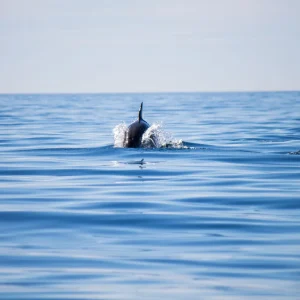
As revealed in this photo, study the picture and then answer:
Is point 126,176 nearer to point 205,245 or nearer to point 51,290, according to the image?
point 205,245

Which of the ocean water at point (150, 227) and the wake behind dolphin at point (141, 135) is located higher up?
the wake behind dolphin at point (141, 135)

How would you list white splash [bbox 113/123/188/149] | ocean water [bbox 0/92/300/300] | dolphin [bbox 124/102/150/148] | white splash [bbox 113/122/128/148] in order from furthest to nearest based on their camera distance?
1. white splash [bbox 113/122/128/148]
2. white splash [bbox 113/123/188/149]
3. dolphin [bbox 124/102/150/148]
4. ocean water [bbox 0/92/300/300]

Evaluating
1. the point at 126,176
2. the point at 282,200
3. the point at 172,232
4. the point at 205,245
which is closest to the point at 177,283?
the point at 205,245

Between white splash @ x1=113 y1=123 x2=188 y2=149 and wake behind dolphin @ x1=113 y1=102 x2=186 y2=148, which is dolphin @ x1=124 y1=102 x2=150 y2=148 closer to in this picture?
wake behind dolphin @ x1=113 y1=102 x2=186 y2=148

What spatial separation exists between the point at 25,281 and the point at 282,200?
627 cm

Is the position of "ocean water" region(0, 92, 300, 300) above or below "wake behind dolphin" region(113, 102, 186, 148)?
below

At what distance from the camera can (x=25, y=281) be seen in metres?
8.72

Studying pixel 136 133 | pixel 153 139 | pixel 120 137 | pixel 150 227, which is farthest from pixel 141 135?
pixel 150 227

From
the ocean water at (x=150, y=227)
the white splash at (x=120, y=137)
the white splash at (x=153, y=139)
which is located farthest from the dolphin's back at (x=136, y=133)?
the ocean water at (x=150, y=227)

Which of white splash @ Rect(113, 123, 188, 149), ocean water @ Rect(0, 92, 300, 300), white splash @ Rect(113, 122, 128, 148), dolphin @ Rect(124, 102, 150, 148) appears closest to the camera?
ocean water @ Rect(0, 92, 300, 300)

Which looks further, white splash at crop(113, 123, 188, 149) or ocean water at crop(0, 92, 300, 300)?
white splash at crop(113, 123, 188, 149)

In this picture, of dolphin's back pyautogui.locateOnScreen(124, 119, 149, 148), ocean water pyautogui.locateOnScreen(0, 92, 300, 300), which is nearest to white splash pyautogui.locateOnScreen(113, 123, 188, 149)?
dolphin's back pyautogui.locateOnScreen(124, 119, 149, 148)

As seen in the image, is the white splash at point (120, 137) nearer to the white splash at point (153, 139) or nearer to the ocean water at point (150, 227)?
the white splash at point (153, 139)

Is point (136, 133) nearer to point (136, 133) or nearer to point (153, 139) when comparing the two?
point (136, 133)
